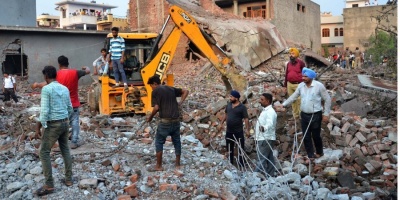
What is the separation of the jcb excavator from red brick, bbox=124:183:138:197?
4709 mm

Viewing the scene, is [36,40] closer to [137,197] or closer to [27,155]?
[27,155]

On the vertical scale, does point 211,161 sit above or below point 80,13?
below

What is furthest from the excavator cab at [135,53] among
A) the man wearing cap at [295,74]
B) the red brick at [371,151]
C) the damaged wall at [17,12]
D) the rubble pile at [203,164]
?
the damaged wall at [17,12]

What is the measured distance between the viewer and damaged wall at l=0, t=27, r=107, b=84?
20.1 meters

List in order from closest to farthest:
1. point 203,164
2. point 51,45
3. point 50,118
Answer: point 50,118 < point 203,164 < point 51,45

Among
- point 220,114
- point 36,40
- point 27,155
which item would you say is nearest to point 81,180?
point 27,155

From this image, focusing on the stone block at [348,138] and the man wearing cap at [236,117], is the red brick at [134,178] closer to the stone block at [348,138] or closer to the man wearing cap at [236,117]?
the man wearing cap at [236,117]

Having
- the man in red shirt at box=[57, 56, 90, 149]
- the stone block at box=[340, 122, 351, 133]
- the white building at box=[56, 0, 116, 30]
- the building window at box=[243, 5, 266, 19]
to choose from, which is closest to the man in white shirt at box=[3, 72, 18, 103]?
the man in red shirt at box=[57, 56, 90, 149]

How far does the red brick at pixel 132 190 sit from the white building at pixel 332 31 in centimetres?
5070

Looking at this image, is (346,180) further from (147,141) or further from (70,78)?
(70,78)

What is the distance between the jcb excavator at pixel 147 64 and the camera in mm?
10359

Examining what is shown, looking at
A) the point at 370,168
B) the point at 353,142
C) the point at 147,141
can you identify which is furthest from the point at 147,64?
the point at 370,168

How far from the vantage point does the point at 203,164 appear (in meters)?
6.98

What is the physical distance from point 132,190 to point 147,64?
496 centimetres
